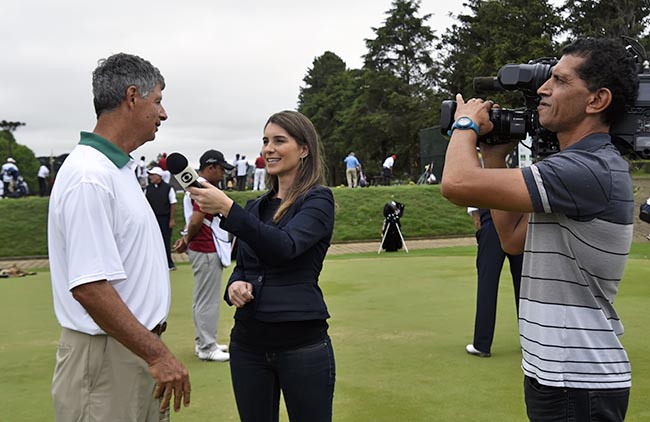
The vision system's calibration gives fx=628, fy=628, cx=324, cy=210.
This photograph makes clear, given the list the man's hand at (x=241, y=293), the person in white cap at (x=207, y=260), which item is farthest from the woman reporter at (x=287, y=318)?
the person in white cap at (x=207, y=260)

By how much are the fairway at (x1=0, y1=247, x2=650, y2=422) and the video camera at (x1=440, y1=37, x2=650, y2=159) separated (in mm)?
2603

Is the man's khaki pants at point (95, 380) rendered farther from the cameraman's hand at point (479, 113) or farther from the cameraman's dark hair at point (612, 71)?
the cameraman's dark hair at point (612, 71)

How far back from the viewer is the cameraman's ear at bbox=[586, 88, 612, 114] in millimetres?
2229

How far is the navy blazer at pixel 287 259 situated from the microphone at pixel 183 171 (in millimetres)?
206

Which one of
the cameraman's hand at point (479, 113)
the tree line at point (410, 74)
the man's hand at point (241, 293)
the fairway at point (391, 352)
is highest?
the tree line at point (410, 74)

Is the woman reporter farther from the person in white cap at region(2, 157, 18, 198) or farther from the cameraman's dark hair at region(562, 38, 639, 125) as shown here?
the person in white cap at region(2, 157, 18, 198)

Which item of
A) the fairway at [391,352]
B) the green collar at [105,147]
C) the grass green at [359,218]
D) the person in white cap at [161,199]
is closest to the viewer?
the green collar at [105,147]

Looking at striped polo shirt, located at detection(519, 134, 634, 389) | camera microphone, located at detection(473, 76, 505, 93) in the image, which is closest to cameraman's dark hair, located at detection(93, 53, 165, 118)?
camera microphone, located at detection(473, 76, 505, 93)

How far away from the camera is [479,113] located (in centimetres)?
239

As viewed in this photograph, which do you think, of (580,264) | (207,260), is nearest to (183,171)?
(580,264)

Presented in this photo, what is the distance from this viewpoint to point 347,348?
21.5 feet

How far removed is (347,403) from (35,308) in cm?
650

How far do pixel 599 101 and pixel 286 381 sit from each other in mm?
1774

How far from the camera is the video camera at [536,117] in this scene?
228 centimetres
